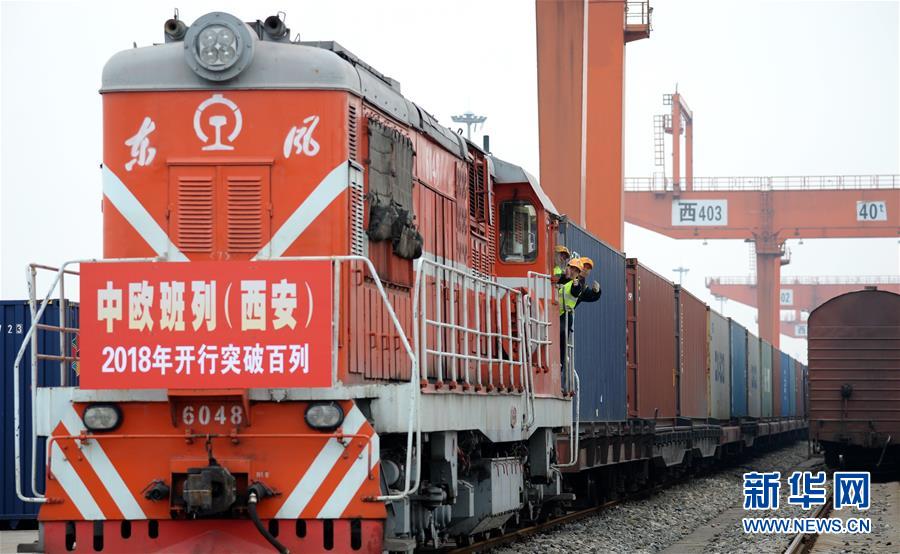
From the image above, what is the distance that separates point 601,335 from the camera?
17719 mm

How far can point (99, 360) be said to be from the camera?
791 centimetres

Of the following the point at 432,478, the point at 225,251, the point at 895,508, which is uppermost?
the point at 225,251

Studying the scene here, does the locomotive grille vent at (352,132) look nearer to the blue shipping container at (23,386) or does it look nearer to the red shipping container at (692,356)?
the blue shipping container at (23,386)

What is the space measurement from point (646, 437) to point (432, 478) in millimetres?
11834

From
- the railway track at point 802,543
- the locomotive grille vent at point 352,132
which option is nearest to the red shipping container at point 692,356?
the railway track at point 802,543

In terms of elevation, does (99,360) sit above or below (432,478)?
above

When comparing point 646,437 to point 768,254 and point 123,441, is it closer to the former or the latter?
point 123,441

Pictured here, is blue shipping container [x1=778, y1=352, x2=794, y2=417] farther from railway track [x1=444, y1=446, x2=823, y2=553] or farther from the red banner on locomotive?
the red banner on locomotive

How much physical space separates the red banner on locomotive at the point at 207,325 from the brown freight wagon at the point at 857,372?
1966 cm

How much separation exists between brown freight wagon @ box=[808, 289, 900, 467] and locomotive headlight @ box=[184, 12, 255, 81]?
64.7 feet

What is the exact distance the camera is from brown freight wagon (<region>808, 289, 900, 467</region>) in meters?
25.4

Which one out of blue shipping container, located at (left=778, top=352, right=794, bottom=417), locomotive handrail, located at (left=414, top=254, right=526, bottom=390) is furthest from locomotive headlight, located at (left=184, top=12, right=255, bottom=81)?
blue shipping container, located at (left=778, top=352, right=794, bottom=417)

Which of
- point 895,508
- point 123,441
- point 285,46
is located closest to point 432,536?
point 123,441

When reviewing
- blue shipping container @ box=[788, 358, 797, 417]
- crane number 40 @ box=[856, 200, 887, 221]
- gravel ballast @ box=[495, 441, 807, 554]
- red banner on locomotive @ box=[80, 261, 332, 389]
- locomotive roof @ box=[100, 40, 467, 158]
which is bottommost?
gravel ballast @ box=[495, 441, 807, 554]
